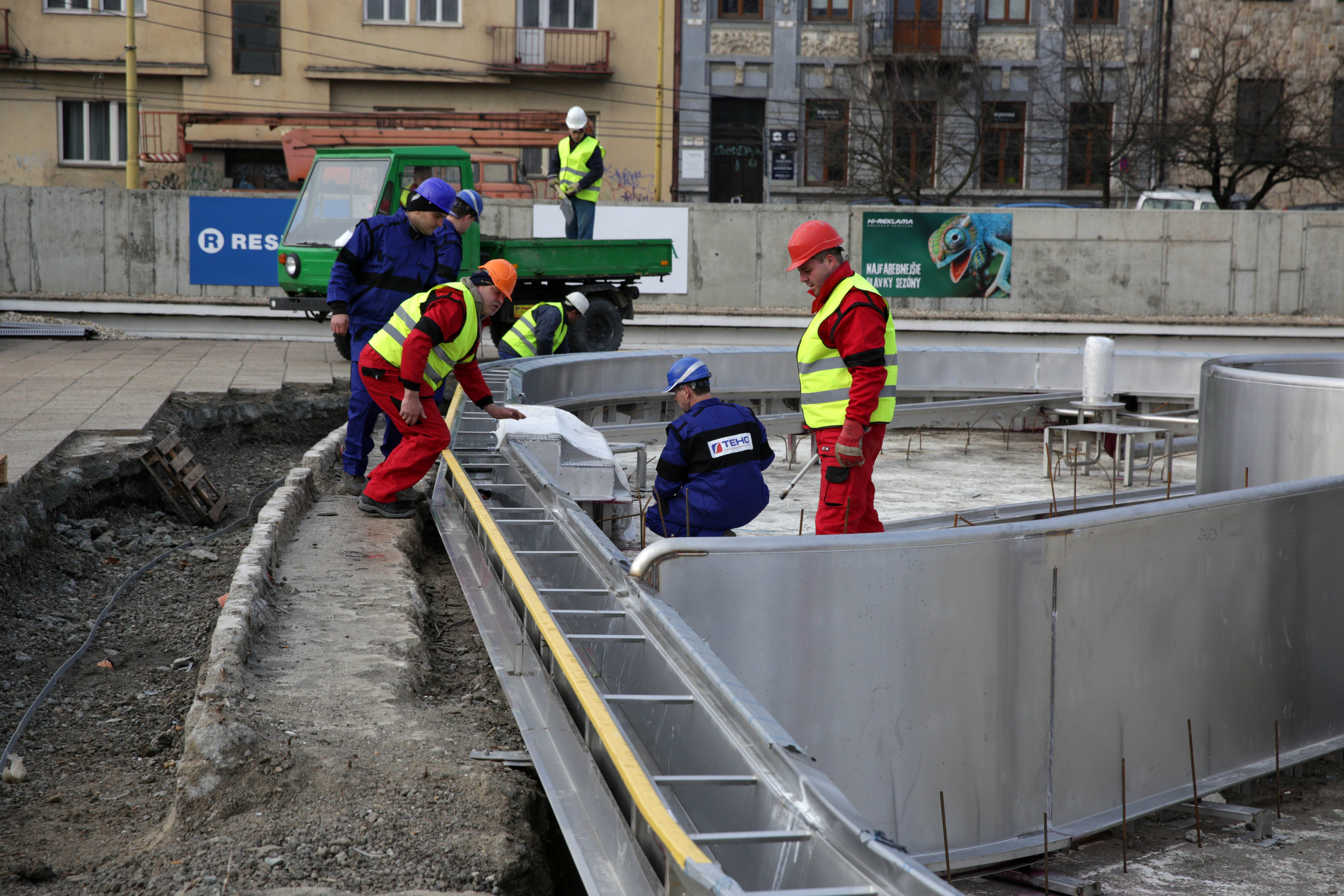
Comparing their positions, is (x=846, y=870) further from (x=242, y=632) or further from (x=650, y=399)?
(x=650, y=399)

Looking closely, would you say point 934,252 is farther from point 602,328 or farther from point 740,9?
point 740,9

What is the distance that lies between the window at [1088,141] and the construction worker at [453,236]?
2660 centimetres

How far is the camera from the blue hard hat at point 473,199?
8.70 m

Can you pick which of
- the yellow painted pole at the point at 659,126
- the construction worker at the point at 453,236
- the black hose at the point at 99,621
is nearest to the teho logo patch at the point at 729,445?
the construction worker at the point at 453,236

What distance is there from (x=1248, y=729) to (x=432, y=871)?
11.3 ft

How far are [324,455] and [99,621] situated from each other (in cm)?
232

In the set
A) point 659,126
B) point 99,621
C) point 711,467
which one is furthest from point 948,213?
point 99,621

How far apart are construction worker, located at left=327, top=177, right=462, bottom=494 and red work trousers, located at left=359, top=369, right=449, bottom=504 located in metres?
0.62

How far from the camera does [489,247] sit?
1299cm

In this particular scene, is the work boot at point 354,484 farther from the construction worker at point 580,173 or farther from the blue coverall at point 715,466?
the construction worker at point 580,173

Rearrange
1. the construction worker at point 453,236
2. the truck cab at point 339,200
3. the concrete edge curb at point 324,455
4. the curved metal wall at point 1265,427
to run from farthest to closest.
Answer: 1. the truck cab at point 339,200
2. the construction worker at point 453,236
3. the concrete edge curb at point 324,455
4. the curved metal wall at point 1265,427

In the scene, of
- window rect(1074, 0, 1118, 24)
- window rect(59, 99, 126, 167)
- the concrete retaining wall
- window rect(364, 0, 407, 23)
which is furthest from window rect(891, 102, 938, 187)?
window rect(59, 99, 126, 167)

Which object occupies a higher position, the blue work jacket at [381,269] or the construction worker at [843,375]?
the blue work jacket at [381,269]

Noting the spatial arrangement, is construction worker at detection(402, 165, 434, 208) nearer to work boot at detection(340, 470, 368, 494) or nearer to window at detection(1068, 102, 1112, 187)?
work boot at detection(340, 470, 368, 494)
